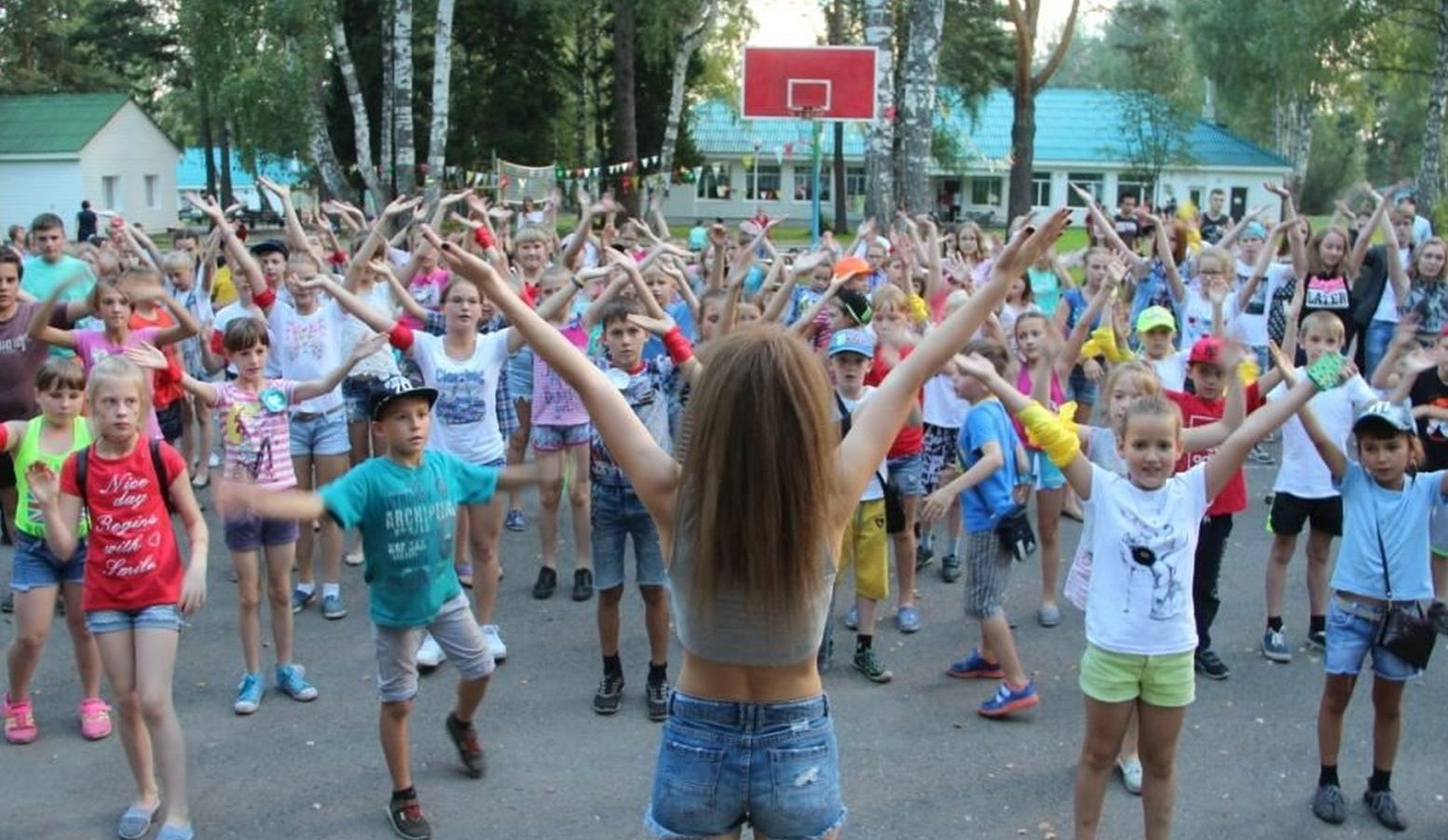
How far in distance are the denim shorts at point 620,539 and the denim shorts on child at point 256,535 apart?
1.39 m

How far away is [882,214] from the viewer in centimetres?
1714

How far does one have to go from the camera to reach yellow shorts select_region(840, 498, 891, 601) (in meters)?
6.11

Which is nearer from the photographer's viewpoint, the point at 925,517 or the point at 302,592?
the point at 925,517

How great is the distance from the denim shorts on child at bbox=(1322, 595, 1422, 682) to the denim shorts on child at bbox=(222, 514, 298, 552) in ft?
14.1

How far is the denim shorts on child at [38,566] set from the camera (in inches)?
199

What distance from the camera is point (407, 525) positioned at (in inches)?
181

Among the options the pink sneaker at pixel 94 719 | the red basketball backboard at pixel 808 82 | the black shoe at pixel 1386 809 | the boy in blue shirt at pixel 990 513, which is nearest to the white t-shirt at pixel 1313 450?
the boy in blue shirt at pixel 990 513

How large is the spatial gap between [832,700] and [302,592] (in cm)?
314

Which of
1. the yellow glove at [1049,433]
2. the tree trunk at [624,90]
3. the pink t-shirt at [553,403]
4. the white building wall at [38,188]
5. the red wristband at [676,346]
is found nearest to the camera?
the yellow glove at [1049,433]

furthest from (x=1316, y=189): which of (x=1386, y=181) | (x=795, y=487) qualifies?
(x=795, y=487)

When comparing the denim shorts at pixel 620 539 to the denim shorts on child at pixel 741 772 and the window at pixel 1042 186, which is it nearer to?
the denim shorts on child at pixel 741 772

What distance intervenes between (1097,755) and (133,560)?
11.0 ft

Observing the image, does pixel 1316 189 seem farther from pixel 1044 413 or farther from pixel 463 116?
pixel 1044 413

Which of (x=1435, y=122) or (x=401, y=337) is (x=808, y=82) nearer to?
(x=1435, y=122)
